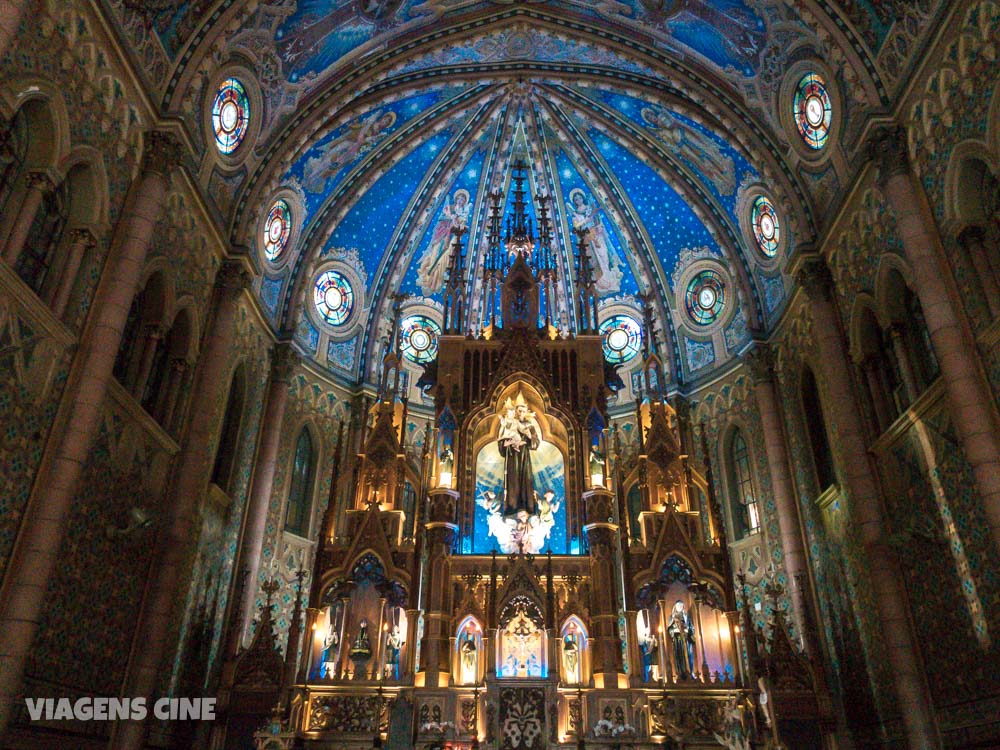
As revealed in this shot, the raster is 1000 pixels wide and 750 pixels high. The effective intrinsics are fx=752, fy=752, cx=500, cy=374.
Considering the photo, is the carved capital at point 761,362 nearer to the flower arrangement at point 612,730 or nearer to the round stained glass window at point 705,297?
the round stained glass window at point 705,297

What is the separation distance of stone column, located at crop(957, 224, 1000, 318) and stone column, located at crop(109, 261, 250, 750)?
1451 cm

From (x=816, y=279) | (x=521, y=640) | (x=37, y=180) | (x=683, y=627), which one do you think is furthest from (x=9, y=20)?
(x=683, y=627)

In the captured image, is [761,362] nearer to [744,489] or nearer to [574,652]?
[744,489]

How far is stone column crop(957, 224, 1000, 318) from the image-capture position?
453 inches

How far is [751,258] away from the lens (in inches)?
860

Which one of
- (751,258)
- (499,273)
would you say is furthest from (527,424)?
(751,258)

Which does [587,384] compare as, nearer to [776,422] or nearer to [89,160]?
[776,422]

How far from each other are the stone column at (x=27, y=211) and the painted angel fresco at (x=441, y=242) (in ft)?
52.5

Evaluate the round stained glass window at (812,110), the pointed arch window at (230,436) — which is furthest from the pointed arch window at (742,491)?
the pointed arch window at (230,436)

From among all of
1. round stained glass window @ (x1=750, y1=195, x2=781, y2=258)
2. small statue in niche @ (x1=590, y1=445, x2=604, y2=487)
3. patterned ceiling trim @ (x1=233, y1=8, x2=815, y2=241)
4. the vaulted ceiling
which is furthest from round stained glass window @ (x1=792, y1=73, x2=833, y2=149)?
small statue in niche @ (x1=590, y1=445, x2=604, y2=487)

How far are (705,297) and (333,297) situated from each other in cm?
1207

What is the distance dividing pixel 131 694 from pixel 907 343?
51.0 ft

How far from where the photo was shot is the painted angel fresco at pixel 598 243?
26656mm

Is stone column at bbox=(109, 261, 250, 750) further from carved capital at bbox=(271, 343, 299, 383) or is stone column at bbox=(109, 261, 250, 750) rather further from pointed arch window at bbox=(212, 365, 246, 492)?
carved capital at bbox=(271, 343, 299, 383)
